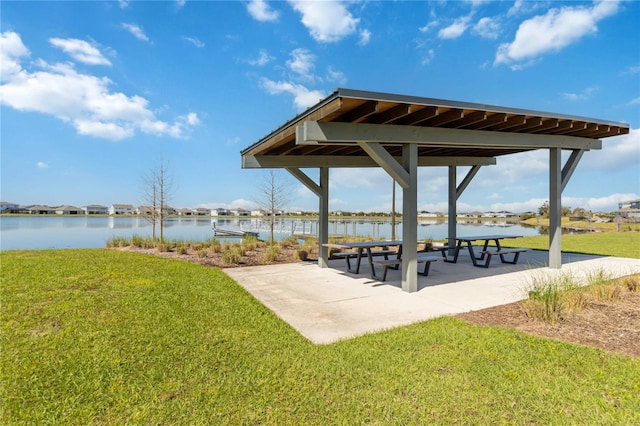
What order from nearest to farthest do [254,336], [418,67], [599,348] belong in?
[599,348] → [254,336] → [418,67]

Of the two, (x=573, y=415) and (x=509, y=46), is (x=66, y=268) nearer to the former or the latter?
(x=573, y=415)

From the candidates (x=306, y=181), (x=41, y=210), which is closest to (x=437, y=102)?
(x=306, y=181)

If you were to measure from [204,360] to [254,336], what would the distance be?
0.72 metres

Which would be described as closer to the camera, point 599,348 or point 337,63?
point 599,348

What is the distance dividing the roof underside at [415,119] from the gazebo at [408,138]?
0.05ft

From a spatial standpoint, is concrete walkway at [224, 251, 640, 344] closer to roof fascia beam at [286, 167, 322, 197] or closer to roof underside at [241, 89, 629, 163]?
roof fascia beam at [286, 167, 322, 197]

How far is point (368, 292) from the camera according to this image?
233 inches

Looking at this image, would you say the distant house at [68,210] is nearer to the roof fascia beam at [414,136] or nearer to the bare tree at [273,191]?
the bare tree at [273,191]

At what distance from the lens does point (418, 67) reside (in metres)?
12.4

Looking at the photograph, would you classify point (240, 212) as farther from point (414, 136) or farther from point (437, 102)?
point (437, 102)

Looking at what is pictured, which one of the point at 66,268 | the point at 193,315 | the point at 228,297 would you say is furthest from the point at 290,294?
the point at 66,268

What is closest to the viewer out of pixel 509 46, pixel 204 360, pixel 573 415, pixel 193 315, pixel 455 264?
pixel 573 415

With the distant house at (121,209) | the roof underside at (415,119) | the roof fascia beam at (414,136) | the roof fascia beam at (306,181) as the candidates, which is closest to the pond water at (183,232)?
the roof fascia beam at (306,181)

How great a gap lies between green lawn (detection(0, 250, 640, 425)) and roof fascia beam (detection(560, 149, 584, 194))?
6581mm
